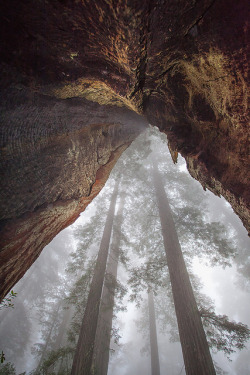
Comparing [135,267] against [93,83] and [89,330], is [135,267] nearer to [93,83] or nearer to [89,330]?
[89,330]

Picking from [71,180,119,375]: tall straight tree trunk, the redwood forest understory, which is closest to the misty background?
[71,180,119,375]: tall straight tree trunk

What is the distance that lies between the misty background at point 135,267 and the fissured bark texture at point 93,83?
20.9 feet

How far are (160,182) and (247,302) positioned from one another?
5401cm

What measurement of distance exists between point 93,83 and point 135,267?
781 cm

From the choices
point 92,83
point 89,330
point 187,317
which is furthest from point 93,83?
point 89,330

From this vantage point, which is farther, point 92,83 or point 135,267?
A: point 135,267

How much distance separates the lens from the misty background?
28.0ft

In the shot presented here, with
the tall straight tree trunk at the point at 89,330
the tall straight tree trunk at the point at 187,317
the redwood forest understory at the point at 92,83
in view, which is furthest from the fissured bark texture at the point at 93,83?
the tall straight tree trunk at the point at 89,330

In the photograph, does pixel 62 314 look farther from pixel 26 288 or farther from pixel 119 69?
pixel 119 69

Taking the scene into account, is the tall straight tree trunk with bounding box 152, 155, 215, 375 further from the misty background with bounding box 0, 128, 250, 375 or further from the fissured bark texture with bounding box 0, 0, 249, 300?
the fissured bark texture with bounding box 0, 0, 249, 300

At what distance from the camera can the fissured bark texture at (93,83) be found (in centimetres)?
108

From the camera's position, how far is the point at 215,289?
63.3 meters

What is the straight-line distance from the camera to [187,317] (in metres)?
5.25

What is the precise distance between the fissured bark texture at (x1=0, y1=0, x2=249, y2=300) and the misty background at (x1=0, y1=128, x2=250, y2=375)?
Result: 6.36 m
